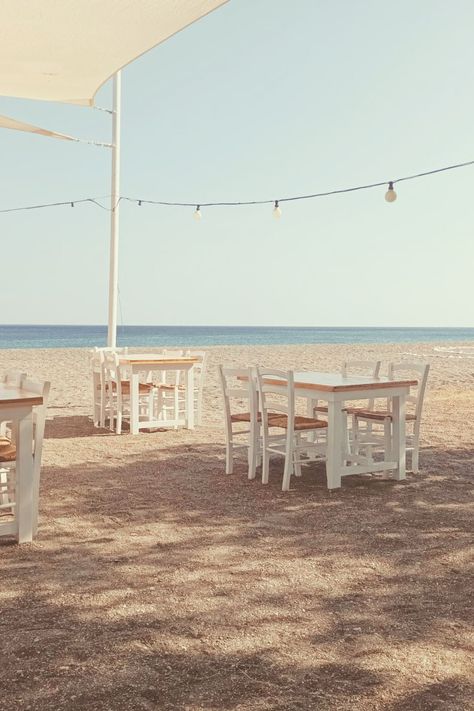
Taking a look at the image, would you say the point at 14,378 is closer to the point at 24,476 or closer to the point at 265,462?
the point at 24,476

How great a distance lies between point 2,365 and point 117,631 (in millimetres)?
21665

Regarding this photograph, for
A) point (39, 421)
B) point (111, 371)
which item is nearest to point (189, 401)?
point (111, 371)

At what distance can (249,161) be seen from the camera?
102 feet

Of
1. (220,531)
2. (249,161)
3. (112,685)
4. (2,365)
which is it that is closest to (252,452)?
(220,531)

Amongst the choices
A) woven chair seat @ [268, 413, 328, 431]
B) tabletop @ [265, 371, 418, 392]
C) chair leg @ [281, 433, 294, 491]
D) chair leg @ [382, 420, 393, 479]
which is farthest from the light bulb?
chair leg @ [281, 433, 294, 491]

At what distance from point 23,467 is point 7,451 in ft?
0.90

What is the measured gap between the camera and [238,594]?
3521mm

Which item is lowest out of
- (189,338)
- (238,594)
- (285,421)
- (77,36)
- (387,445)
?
(189,338)

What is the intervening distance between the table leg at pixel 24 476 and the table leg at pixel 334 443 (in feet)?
7.73

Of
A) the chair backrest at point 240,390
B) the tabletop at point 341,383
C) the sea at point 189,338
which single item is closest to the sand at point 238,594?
the chair backrest at point 240,390

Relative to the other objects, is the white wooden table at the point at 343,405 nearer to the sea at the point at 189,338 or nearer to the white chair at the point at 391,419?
the white chair at the point at 391,419

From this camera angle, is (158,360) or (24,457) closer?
(24,457)

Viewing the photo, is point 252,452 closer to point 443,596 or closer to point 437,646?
point 443,596

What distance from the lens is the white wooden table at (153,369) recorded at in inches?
337
